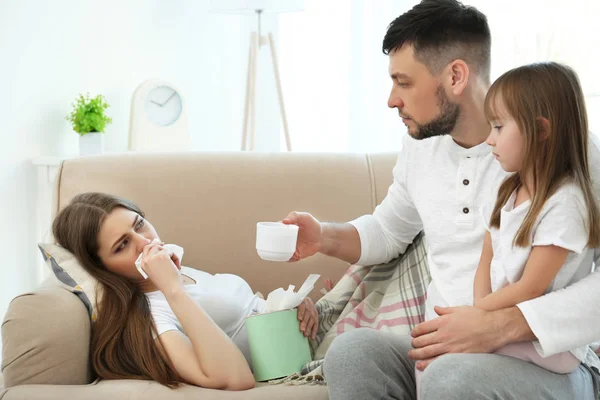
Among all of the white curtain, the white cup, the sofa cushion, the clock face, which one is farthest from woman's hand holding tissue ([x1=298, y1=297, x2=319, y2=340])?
the white curtain

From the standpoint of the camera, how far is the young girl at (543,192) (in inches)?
52.1

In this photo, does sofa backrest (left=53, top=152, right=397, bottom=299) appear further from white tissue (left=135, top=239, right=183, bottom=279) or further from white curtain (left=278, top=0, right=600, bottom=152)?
white curtain (left=278, top=0, right=600, bottom=152)

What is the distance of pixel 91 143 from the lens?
3.00 m

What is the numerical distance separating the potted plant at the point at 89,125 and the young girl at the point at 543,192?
1979 millimetres

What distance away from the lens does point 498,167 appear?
5.49 ft

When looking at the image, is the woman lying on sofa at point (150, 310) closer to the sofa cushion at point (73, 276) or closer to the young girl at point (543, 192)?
the sofa cushion at point (73, 276)

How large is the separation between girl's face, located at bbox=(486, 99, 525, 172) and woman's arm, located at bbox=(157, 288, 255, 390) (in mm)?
723

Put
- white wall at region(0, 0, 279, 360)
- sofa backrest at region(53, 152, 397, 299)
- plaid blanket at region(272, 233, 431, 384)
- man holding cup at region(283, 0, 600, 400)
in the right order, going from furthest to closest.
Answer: white wall at region(0, 0, 279, 360)
sofa backrest at region(53, 152, 397, 299)
plaid blanket at region(272, 233, 431, 384)
man holding cup at region(283, 0, 600, 400)

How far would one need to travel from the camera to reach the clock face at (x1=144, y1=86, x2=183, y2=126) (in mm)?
3334

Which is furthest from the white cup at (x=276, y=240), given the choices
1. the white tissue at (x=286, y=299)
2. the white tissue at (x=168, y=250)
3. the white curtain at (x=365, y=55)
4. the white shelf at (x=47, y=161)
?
the white curtain at (x=365, y=55)

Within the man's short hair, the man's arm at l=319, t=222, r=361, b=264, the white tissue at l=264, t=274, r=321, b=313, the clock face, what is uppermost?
the man's short hair

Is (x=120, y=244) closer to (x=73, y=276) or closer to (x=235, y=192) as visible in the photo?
(x=73, y=276)

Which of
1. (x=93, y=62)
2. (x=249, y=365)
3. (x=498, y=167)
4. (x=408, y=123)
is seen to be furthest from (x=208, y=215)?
(x=93, y=62)

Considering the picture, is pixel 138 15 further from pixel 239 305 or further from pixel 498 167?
pixel 498 167
